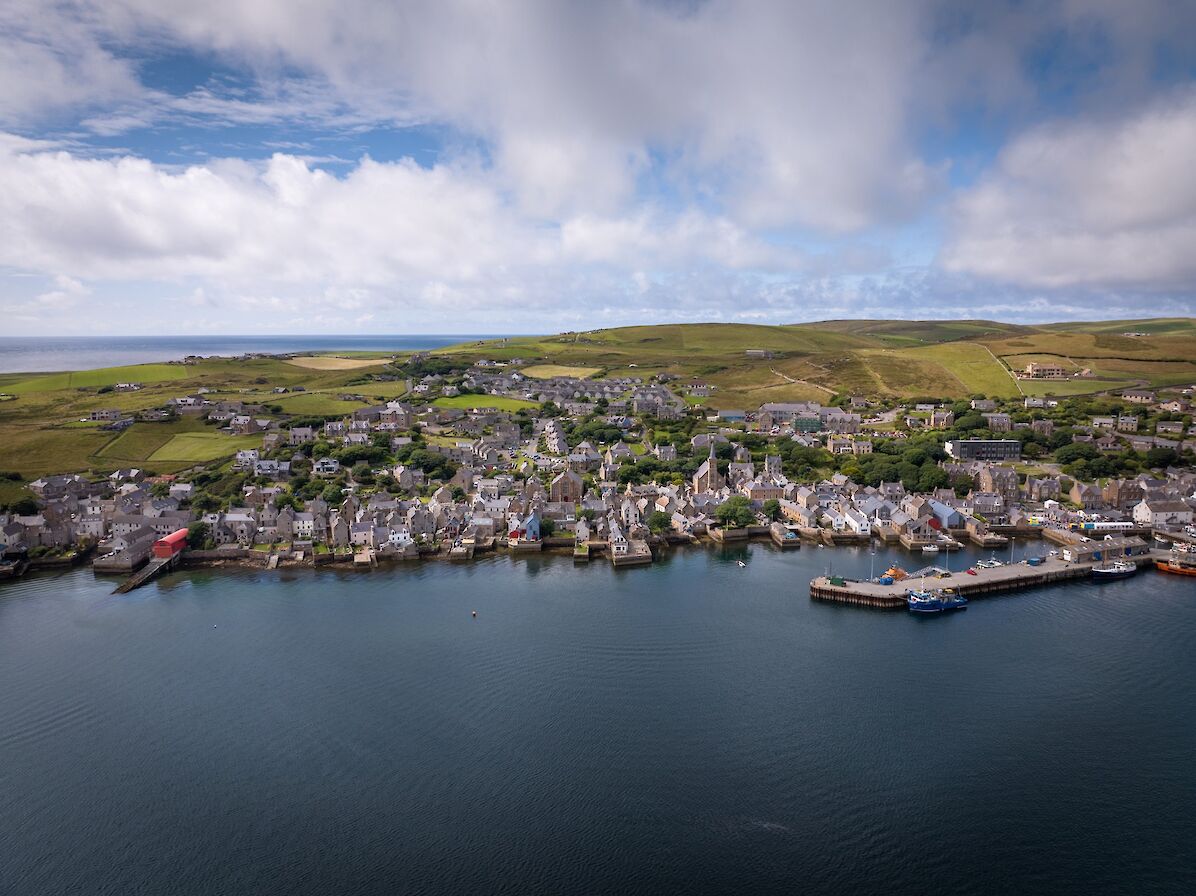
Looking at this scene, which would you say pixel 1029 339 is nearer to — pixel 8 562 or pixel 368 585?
pixel 368 585

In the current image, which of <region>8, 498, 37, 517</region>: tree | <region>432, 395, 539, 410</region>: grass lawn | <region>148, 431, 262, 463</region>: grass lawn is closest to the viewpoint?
<region>8, 498, 37, 517</region>: tree

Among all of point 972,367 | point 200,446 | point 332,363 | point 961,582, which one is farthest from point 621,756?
point 332,363

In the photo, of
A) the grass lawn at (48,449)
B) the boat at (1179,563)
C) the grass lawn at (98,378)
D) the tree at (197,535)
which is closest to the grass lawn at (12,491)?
the grass lawn at (48,449)

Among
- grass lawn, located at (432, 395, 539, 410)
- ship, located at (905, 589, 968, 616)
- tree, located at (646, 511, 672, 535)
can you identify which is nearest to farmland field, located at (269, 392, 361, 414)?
grass lawn, located at (432, 395, 539, 410)

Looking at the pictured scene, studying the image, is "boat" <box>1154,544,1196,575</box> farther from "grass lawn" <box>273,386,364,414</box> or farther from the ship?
"grass lawn" <box>273,386,364,414</box>

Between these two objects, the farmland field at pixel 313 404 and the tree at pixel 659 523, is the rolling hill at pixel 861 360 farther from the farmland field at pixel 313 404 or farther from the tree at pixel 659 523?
the tree at pixel 659 523

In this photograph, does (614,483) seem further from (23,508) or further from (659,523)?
(23,508)

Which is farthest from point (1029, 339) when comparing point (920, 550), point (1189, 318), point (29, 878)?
point (29, 878)
